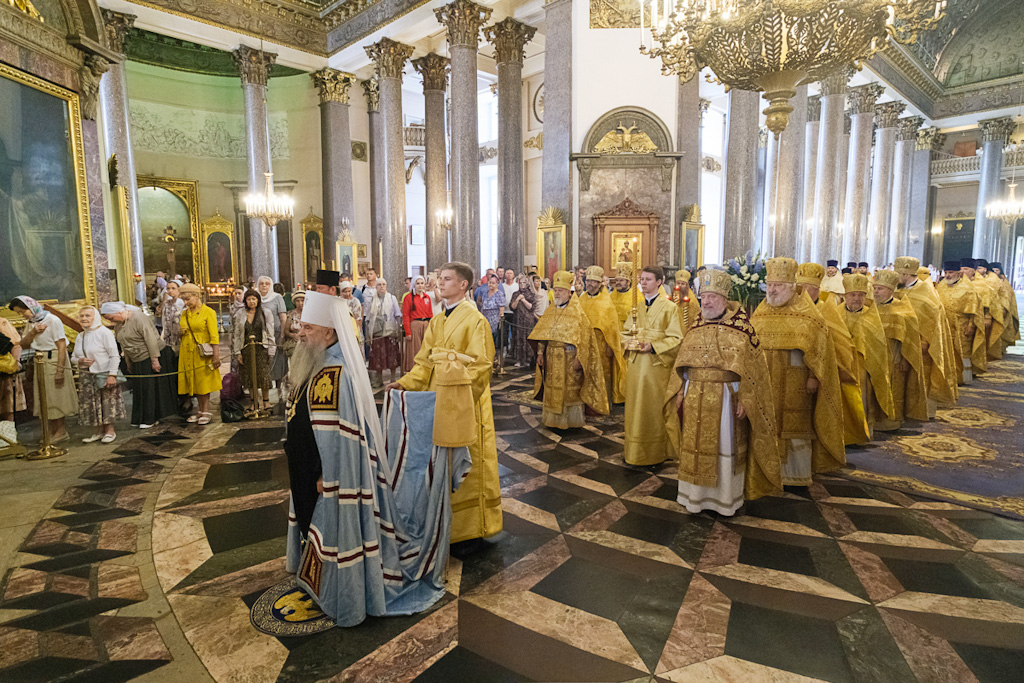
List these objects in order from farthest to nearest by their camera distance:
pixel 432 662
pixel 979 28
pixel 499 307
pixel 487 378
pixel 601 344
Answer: pixel 979 28 < pixel 499 307 < pixel 601 344 < pixel 487 378 < pixel 432 662

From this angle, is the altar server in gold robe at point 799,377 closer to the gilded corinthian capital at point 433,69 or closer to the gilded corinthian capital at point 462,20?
the gilded corinthian capital at point 462,20

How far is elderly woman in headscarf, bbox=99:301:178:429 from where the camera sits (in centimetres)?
691

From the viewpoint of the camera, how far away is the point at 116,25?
13.0m

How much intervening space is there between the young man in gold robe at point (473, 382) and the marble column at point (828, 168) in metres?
17.8

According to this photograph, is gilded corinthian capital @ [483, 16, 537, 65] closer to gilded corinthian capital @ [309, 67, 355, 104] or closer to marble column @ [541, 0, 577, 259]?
marble column @ [541, 0, 577, 259]

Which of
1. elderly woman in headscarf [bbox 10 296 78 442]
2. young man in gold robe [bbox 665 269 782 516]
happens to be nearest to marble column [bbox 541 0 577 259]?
young man in gold robe [bbox 665 269 782 516]

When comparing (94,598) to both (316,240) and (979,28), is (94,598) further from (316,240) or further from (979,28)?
(979,28)

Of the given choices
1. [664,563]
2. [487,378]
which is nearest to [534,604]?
[664,563]

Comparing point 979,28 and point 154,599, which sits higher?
point 979,28

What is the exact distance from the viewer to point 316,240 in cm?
1870

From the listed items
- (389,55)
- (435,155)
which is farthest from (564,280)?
(389,55)

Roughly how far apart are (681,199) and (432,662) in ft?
42.6

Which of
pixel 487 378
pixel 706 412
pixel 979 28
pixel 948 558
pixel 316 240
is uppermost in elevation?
pixel 979 28

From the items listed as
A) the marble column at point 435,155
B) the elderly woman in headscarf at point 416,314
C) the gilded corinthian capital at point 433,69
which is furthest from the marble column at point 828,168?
the elderly woman in headscarf at point 416,314
